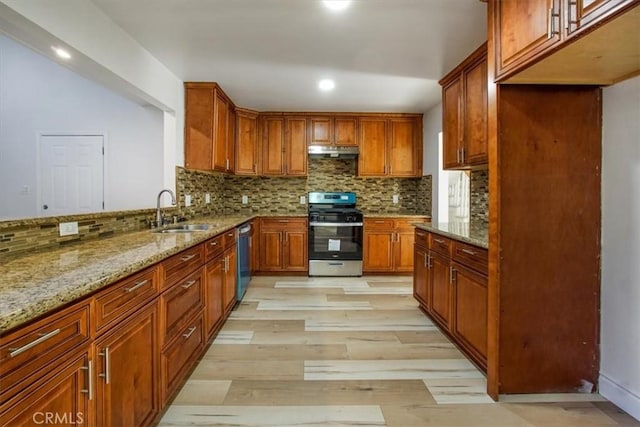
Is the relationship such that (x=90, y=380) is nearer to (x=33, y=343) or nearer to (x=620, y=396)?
(x=33, y=343)

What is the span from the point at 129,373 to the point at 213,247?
1.24 meters

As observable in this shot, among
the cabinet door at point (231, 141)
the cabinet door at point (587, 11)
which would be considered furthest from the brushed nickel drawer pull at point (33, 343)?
the cabinet door at point (231, 141)

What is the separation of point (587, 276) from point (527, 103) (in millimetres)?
1030

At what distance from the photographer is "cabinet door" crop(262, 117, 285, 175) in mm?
4816

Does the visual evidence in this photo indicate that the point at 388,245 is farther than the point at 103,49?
Yes

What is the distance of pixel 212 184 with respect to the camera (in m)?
4.54

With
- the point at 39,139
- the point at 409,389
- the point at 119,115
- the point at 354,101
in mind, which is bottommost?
the point at 409,389

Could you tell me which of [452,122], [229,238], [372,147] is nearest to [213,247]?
[229,238]

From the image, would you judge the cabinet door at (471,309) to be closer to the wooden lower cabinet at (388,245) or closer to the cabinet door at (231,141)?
the wooden lower cabinet at (388,245)

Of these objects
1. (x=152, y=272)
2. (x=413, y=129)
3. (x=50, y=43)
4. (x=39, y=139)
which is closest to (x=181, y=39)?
(x=50, y=43)

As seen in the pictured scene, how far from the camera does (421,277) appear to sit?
3262mm

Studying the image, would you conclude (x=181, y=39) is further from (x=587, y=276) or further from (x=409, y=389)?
(x=587, y=276)

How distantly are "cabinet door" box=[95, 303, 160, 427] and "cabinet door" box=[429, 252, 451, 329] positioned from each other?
205cm

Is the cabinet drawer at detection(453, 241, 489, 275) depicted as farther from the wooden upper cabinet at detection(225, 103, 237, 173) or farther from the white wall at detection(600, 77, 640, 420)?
the wooden upper cabinet at detection(225, 103, 237, 173)
